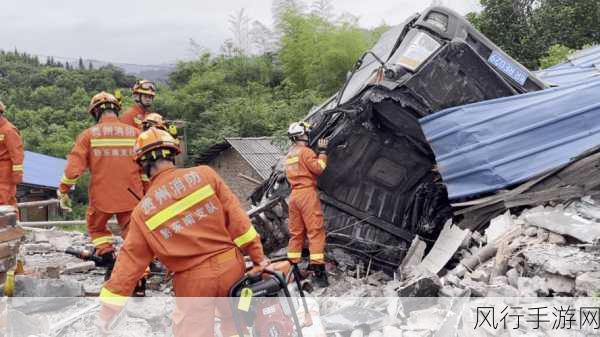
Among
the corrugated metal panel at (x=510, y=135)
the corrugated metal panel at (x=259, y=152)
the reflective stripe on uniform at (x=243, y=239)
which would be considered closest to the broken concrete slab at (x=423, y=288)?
the corrugated metal panel at (x=510, y=135)

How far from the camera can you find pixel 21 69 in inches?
1300

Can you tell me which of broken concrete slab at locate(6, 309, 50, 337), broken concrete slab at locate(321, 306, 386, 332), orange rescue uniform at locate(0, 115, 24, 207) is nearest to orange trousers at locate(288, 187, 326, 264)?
broken concrete slab at locate(321, 306, 386, 332)

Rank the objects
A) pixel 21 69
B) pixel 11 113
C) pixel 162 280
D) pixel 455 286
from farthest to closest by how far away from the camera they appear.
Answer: pixel 21 69
pixel 11 113
pixel 162 280
pixel 455 286

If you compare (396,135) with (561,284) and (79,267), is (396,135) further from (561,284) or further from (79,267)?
(79,267)

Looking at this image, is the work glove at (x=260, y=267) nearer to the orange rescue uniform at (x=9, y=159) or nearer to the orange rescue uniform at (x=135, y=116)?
the orange rescue uniform at (x=135, y=116)

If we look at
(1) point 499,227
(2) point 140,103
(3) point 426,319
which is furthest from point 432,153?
(2) point 140,103

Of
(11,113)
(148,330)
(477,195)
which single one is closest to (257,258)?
(148,330)

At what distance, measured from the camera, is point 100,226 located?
4988 mm

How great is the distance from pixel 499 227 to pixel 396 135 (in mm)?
1433

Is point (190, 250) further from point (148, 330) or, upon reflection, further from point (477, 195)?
point (477, 195)

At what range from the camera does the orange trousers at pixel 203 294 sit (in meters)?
2.88

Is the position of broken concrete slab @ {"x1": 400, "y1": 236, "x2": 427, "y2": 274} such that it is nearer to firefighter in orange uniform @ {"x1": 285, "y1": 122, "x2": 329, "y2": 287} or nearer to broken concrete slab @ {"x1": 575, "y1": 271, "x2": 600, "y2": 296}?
firefighter in orange uniform @ {"x1": 285, "y1": 122, "x2": 329, "y2": 287}

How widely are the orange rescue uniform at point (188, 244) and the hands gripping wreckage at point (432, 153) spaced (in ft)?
3.93

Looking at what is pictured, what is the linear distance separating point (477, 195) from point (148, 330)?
289cm
